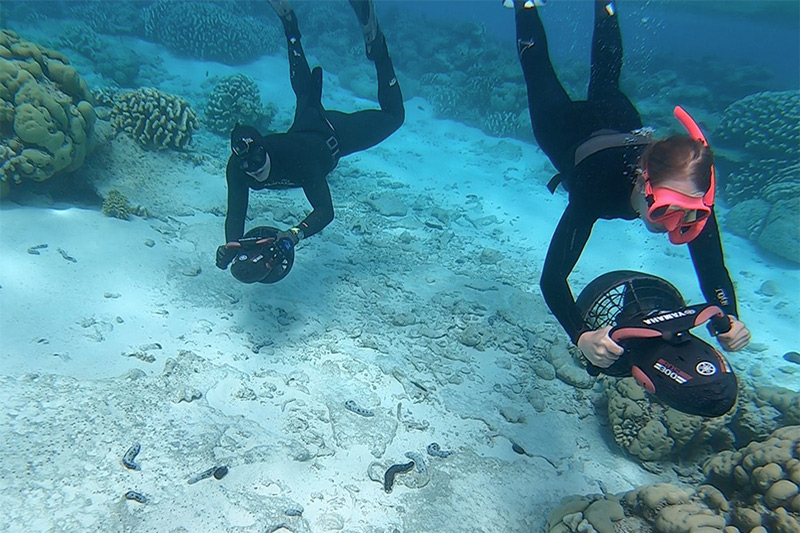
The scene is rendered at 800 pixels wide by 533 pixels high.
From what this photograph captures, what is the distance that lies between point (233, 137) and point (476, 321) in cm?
322

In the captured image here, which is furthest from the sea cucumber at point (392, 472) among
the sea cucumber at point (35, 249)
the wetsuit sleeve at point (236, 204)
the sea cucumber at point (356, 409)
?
the sea cucumber at point (35, 249)

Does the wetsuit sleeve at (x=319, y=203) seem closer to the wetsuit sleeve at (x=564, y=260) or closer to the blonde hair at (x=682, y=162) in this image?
the wetsuit sleeve at (x=564, y=260)

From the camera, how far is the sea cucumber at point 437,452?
3285mm

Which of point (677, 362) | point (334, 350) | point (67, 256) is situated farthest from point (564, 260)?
point (67, 256)

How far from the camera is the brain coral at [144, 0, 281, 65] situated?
1312 centimetres

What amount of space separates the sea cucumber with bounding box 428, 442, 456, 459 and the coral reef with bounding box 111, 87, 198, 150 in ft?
19.7

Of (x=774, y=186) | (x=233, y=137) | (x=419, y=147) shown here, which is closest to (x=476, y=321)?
(x=233, y=137)

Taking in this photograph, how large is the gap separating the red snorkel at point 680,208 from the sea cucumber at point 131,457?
3.52 meters

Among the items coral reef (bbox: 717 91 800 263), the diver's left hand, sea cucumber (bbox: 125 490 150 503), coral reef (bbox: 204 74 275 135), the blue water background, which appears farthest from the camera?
the blue water background

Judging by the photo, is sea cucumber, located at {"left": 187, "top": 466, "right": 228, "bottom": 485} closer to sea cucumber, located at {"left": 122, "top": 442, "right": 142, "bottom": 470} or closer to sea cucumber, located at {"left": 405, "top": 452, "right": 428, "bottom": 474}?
sea cucumber, located at {"left": 122, "top": 442, "right": 142, "bottom": 470}

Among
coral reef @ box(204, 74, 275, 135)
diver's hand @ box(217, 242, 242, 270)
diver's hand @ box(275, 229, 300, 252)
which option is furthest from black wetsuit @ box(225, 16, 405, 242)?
coral reef @ box(204, 74, 275, 135)

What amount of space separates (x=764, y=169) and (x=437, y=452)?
1032 cm

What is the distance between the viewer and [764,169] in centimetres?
920

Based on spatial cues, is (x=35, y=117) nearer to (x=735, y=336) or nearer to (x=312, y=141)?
(x=312, y=141)
